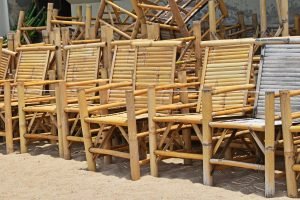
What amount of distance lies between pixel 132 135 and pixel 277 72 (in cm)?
118

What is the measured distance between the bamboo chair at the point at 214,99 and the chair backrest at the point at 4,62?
2.83 meters

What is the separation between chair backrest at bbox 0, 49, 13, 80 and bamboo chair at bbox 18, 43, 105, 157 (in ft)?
3.19

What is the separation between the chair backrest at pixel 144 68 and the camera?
5716 mm

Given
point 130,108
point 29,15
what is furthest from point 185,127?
point 29,15

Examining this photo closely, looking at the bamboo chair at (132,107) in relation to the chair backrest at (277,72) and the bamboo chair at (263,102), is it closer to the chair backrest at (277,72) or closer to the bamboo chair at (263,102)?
the bamboo chair at (263,102)

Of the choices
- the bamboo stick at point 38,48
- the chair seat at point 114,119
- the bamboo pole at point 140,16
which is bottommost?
the chair seat at point 114,119

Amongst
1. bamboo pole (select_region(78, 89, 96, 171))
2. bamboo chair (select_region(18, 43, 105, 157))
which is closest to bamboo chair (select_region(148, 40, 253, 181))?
bamboo pole (select_region(78, 89, 96, 171))

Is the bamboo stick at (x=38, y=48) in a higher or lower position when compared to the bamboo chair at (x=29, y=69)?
higher

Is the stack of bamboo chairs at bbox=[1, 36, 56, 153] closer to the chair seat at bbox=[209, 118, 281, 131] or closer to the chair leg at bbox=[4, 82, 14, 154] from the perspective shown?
the chair leg at bbox=[4, 82, 14, 154]

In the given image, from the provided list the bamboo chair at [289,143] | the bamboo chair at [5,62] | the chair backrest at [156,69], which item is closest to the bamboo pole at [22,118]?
the chair backrest at [156,69]

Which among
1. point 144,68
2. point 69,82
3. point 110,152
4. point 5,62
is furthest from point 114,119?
point 5,62

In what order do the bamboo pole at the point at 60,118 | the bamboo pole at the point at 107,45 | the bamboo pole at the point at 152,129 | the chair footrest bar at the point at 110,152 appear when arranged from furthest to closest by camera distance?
the bamboo pole at the point at 107,45 → the bamboo pole at the point at 60,118 → the chair footrest bar at the point at 110,152 → the bamboo pole at the point at 152,129

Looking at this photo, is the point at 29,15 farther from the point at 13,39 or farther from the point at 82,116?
the point at 82,116

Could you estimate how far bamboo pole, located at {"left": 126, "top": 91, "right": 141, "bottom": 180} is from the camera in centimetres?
486
